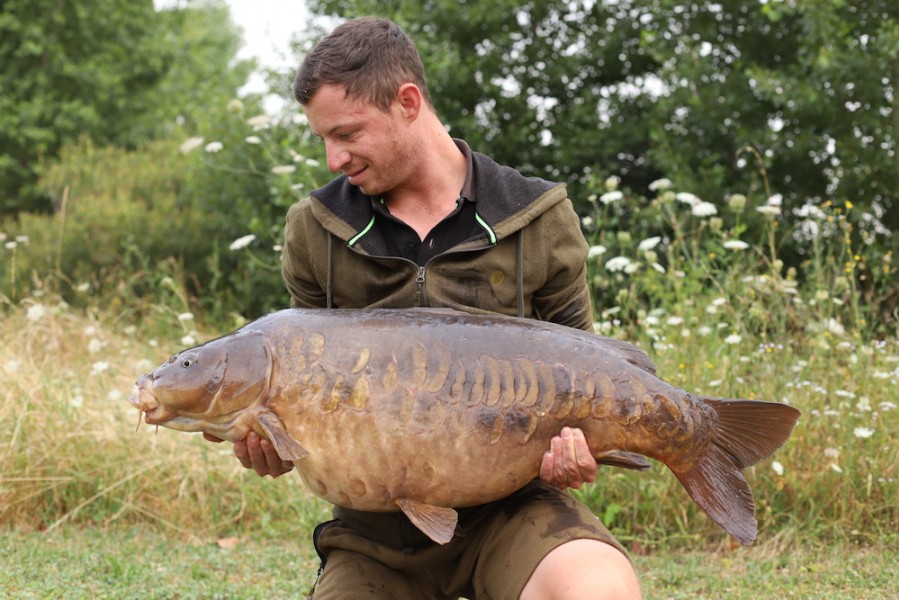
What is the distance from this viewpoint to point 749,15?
9984mm

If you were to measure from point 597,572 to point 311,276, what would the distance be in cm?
117

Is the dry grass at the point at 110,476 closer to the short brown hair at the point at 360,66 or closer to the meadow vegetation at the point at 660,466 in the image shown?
the meadow vegetation at the point at 660,466

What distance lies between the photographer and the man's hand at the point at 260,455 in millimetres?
2535

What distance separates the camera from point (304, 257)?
303 cm

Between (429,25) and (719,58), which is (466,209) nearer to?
(719,58)

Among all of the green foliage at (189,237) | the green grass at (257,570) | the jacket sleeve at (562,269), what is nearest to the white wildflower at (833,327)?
the green grass at (257,570)

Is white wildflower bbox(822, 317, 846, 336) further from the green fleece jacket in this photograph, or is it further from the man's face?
the man's face

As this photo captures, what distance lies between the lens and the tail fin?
257 cm

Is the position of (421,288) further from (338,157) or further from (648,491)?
(648,491)

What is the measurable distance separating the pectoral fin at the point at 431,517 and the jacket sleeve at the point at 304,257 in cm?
78

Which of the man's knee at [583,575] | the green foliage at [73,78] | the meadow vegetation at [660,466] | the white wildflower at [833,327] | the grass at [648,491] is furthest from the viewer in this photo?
the green foliage at [73,78]

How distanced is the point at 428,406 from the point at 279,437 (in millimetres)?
340

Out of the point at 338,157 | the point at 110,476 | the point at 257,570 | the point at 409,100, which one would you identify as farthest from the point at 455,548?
the point at 110,476

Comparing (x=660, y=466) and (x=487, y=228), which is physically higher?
(x=487, y=228)
